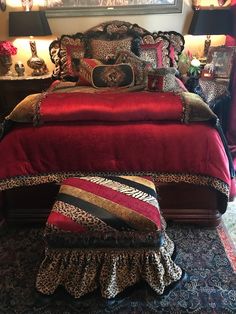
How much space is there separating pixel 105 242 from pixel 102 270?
0.16 m

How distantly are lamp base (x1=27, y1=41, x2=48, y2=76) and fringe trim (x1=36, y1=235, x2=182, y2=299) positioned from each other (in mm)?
2777

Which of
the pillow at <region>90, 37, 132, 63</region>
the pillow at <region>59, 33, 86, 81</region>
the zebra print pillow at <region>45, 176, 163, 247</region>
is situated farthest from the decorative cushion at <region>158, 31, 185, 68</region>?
the zebra print pillow at <region>45, 176, 163, 247</region>

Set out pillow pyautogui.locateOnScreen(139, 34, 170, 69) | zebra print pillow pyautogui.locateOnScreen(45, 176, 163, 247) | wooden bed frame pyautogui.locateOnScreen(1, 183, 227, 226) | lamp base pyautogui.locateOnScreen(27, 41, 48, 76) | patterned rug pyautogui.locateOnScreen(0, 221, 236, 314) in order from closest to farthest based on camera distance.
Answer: zebra print pillow pyautogui.locateOnScreen(45, 176, 163, 247), patterned rug pyautogui.locateOnScreen(0, 221, 236, 314), wooden bed frame pyautogui.locateOnScreen(1, 183, 227, 226), pillow pyautogui.locateOnScreen(139, 34, 170, 69), lamp base pyautogui.locateOnScreen(27, 41, 48, 76)

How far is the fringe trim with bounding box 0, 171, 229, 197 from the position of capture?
1793mm

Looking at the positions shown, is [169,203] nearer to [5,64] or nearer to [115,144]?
[115,144]

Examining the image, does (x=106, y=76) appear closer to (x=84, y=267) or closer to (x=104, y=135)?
(x=104, y=135)

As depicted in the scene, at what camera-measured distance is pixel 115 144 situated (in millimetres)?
1775

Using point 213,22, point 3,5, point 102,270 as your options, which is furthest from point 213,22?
point 102,270

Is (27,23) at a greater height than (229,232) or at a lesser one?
greater

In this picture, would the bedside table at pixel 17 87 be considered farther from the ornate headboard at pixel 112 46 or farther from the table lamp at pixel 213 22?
the table lamp at pixel 213 22

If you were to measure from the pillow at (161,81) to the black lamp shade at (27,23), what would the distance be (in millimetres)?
1583

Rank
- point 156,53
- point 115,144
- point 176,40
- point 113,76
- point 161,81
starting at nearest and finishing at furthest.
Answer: point 115,144 < point 161,81 < point 113,76 < point 156,53 < point 176,40

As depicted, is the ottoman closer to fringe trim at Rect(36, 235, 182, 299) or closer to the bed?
fringe trim at Rect(36, 235, 182, 299)

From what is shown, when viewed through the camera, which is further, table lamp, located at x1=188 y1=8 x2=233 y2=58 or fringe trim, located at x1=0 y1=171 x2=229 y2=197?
table lamp, located at x1=188 y1=8 x2=233 y2=58
